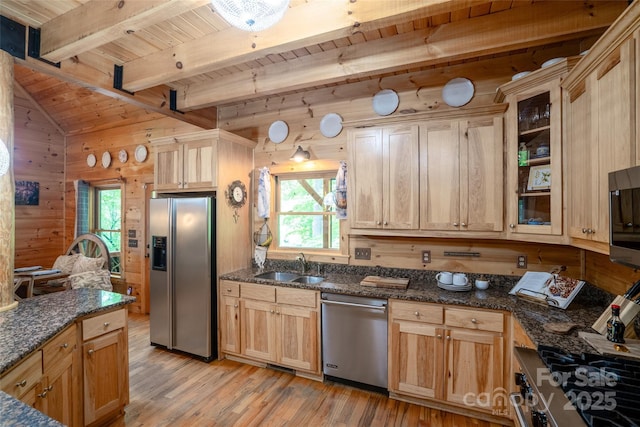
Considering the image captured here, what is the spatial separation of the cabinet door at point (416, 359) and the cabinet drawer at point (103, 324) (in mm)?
1960

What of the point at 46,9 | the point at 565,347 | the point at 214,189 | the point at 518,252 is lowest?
the point at 565,347

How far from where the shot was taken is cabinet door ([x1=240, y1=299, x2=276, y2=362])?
Result: 275cm

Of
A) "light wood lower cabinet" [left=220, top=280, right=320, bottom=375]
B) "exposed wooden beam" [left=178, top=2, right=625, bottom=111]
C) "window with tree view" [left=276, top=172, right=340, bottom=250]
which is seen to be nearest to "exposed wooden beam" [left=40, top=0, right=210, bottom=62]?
"exposed wooden beam" [left=178, top=2, right=625, bottom=111]

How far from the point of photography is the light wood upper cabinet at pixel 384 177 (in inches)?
97.3

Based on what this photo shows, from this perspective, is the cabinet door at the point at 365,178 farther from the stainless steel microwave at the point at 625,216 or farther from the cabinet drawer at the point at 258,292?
the stainless steel microwave at the point at 625,216

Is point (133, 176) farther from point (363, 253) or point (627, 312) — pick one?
point (627, 312)

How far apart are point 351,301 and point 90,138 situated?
522cm

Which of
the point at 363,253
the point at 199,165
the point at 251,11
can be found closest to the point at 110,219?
the point at 199,165

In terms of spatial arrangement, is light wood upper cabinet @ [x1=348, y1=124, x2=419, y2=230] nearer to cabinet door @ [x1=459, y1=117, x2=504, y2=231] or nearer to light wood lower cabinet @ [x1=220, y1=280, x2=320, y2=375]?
cabinet door @ [x1=459, y1=117, x2=504, y2=231]

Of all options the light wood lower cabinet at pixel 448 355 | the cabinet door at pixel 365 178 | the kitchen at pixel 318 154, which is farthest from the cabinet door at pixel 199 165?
the light wood lower cabinet at pixel 448 355

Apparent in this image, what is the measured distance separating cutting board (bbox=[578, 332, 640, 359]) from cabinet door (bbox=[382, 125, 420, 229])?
1.24 metres

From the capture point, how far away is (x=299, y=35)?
185 centimetres

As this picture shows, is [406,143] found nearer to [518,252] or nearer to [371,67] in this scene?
[371,67]

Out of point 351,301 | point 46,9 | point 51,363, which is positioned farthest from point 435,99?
point 51,363
